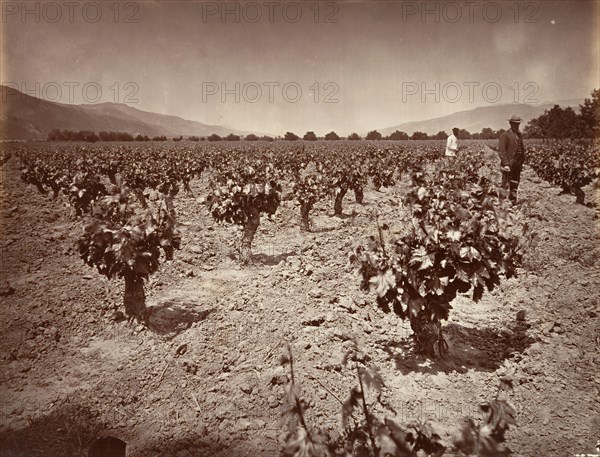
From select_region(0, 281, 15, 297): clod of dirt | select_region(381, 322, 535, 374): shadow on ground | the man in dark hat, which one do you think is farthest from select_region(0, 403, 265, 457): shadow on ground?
the man in dark hat

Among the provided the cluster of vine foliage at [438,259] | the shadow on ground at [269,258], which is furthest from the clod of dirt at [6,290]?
the cluster of vine foliage at [438,259]

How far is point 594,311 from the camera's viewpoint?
5.57 metres

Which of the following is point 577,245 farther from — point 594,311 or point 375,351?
point 375,351

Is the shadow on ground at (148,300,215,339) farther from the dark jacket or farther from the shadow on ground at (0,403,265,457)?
the dark jacket

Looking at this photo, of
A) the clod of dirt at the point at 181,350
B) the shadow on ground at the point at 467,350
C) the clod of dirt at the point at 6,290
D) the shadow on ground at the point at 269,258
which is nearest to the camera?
the shadow on ground at the point at 467,350

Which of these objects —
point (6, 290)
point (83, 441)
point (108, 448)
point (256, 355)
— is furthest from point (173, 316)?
point (6, 290)

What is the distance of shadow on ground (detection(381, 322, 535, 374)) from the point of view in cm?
473

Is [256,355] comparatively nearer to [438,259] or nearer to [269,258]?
[438,259]

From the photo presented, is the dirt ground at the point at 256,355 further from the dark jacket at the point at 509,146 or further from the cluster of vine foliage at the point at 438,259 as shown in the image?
the dark jacket at the point at 509,146

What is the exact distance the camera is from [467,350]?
509cm

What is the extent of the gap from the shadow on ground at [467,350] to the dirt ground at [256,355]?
27 millimetres

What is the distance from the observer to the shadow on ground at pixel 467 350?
186 inches

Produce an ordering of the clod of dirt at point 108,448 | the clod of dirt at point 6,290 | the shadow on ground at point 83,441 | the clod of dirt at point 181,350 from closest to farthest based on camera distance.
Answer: the shadow on ground at point 83,441 < the clod of dirt at point 108,448 < the clod of dirt at point 181,350 < the clod of dirt at point 6,290

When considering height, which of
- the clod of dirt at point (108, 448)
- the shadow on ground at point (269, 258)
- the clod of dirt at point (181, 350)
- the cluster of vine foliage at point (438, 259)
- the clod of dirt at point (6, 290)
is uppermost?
the cluster of vine foliage at point (438, 259)
